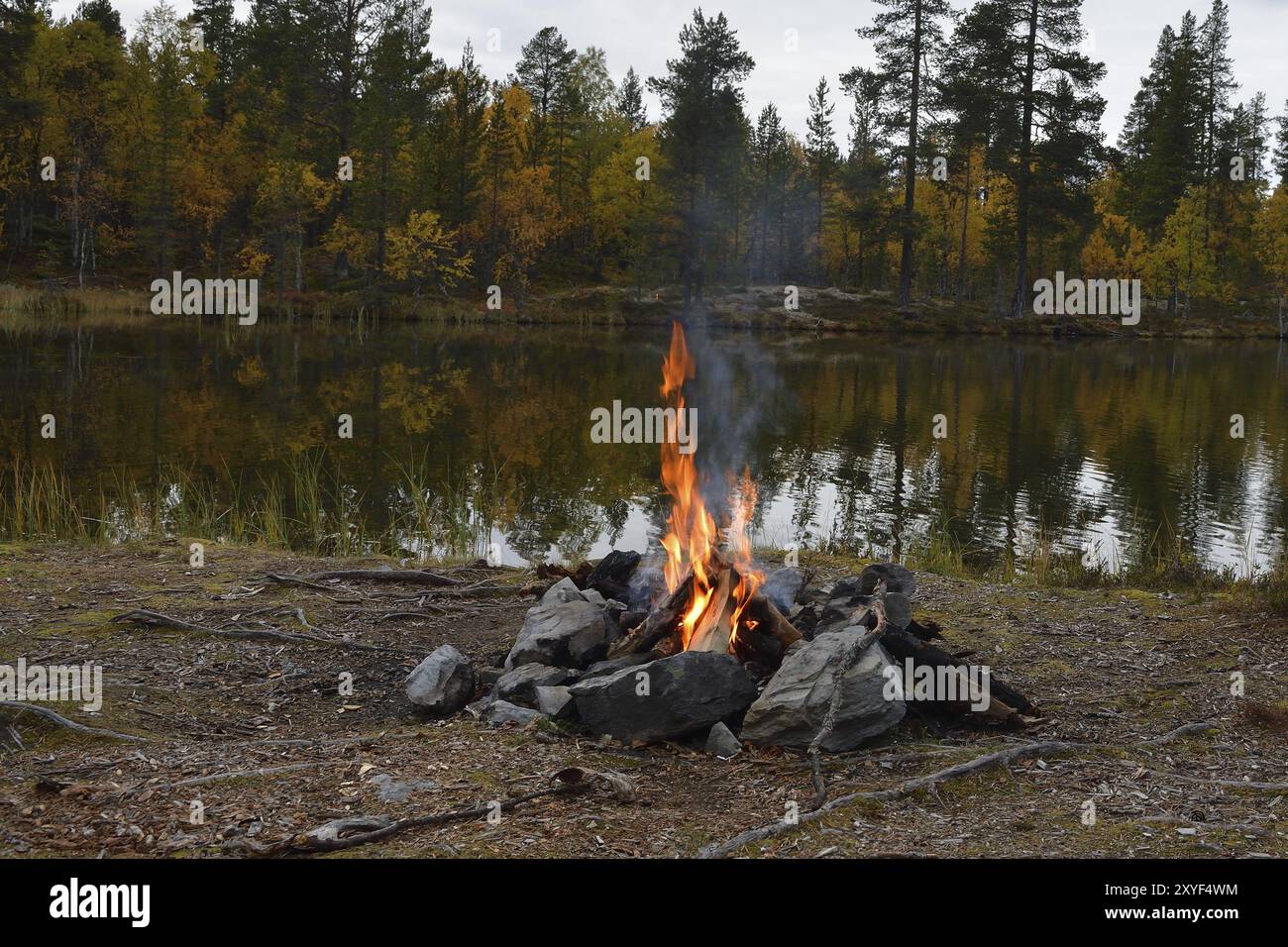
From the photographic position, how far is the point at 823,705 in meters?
6.11

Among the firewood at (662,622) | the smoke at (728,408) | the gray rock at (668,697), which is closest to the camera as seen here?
the gray rock at (668,697)

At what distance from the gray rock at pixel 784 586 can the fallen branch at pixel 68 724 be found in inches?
178

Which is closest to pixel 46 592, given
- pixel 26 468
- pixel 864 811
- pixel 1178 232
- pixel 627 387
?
pixel 864 811

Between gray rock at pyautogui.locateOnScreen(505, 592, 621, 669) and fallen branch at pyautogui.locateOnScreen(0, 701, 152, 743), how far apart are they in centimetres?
262

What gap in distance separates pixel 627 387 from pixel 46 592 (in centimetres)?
2574

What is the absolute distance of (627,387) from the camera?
33.9 metres

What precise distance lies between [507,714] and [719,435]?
21739 mm

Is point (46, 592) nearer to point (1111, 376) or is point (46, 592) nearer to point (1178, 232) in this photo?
point (1111, 376)

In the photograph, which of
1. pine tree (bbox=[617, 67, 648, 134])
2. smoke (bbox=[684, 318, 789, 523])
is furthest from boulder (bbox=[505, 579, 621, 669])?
pine tree (bbox=[617, 67, 648, 134])

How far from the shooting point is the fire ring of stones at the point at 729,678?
619 cm

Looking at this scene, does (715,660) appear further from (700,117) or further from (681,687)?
(700,117)
